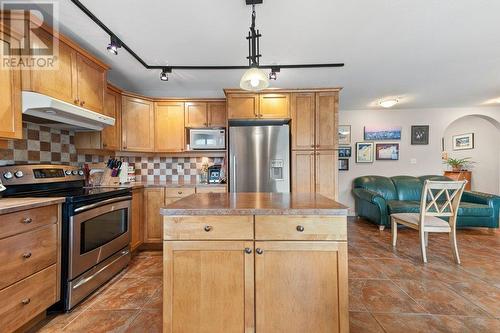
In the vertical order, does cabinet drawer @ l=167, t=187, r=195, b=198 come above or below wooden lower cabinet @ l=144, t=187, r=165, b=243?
above

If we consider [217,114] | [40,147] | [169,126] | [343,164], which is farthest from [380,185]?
[40,147]

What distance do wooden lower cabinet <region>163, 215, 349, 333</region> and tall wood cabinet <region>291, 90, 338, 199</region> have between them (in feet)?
6.43

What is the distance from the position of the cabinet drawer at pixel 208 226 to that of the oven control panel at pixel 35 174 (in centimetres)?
154

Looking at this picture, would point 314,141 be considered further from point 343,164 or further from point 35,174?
point 35,174

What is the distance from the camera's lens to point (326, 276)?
3.93ft

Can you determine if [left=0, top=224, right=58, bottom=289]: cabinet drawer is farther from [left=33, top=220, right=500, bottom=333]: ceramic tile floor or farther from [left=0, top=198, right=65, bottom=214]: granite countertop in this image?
[left=33, top=220, right=500, bottom=333]: ceramic tile floor

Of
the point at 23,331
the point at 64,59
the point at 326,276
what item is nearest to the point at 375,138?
the point at 326,276

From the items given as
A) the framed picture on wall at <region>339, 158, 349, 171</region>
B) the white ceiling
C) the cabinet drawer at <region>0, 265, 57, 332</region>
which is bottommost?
the cabinet drawer at <region>0, 265, 57, 332</region>

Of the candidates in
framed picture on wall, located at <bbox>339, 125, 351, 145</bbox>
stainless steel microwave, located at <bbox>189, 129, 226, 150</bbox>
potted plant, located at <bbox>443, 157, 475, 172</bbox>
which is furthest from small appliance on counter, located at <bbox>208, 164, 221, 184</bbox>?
potted plant, located at <bbox>443, 157, 475, 172</bbox>

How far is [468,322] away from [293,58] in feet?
9.16

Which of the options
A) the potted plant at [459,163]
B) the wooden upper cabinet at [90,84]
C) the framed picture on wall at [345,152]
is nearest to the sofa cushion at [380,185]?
the framed picture on wall at [345,152]

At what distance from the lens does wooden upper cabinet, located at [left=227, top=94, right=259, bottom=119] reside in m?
3.13

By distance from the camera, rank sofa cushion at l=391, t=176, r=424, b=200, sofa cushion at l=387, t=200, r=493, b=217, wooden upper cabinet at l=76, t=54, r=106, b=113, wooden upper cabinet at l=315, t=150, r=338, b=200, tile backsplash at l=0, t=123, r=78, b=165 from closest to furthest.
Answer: tile backsplash at l=0, t=123, r=78, b=165
wooden upper cabinet at l=76, t=54, r=106, b=113
wooden upper cabinet at l=315, t=150, r=338, b=200
sofa cushion at l=387, t=200, r=493, b=217
sofa cushion at l=391, t=176, r=424, b=200

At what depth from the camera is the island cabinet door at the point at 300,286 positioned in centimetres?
119
